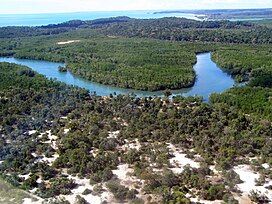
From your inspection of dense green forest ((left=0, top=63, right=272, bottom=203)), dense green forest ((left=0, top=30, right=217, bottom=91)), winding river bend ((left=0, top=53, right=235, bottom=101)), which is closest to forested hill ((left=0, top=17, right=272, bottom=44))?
dense green forest ((left=0, top=30, right=217, bottom=91))

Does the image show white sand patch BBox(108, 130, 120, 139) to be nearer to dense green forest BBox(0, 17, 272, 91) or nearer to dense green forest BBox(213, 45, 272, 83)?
dense green forest BBox(0, 17, 272, 91)

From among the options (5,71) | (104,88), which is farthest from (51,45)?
(104,88)

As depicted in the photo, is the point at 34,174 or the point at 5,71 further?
the point at 5,71

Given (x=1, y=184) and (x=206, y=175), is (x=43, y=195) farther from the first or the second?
(x=206, y=175)

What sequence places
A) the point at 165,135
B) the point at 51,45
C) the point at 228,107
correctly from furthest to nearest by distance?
the point at 51,45
the point at 228,107
the point at 165,135

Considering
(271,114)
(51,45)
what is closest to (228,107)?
(271,114)

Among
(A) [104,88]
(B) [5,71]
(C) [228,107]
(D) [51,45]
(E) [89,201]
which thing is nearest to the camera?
(E) [89,201]
